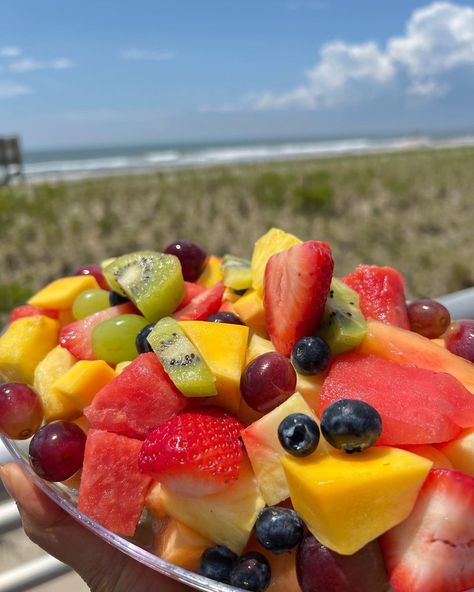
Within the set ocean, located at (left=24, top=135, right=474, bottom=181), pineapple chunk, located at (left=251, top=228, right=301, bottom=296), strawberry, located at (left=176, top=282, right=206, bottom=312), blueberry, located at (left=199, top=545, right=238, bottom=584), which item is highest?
pineapple chunk, located at (left=251, top=228, right=301, bottom=296)

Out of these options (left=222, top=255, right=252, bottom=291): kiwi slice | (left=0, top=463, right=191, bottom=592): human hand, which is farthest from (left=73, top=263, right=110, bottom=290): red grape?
(left=0, top=463, right=191, bottom=592): human hand

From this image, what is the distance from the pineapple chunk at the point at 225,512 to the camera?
38.2 inches

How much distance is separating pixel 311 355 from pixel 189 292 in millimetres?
501

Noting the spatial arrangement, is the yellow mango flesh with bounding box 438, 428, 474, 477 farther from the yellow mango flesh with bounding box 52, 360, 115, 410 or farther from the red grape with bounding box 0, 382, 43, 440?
the red grape with bounding box 0, 382, 43, 440

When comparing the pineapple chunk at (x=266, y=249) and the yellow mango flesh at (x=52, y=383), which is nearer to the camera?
the yellow mango flesh at (x=52, y=383)

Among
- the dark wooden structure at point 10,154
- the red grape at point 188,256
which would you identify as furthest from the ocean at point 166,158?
the red grape at point 188,256

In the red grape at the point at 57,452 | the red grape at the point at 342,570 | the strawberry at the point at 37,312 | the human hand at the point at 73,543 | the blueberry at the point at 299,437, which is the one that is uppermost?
the blueberry at the point at 299,437

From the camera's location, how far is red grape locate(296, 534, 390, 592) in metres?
0.85

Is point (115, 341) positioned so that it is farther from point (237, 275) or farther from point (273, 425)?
point (273, 425)

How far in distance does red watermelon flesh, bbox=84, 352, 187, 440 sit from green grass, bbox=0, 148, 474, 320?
4.20m

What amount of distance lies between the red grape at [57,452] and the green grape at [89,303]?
42 centimetres

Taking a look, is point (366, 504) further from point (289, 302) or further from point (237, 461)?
point (289, 302)

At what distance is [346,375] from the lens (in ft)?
3.57

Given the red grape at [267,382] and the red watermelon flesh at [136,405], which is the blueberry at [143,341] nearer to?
the red watermelon flesh at [136,405]
